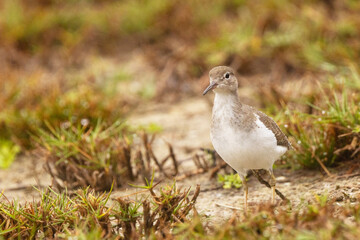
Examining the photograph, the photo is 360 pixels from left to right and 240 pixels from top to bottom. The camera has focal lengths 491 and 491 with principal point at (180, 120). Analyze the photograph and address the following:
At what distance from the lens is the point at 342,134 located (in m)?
4.91

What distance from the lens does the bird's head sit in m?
4.25

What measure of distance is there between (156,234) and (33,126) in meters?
3.19

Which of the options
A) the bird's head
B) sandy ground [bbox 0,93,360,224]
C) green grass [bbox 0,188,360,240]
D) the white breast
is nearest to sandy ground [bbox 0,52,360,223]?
sandy ground [bbox 0,93,360,224]

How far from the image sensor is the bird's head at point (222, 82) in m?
4.25

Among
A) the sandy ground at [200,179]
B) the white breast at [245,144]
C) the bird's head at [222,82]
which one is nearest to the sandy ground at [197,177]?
the sandy ground at [200,179]

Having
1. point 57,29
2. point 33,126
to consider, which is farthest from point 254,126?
point 57,29

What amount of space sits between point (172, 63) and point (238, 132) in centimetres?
480

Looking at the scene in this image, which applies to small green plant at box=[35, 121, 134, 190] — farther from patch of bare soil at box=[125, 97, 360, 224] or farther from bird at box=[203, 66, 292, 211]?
bird at box=[203, 66, 292, 211]

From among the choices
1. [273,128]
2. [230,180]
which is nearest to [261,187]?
[230,180]

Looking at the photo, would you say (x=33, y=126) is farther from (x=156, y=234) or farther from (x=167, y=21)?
(x=167, y=21)

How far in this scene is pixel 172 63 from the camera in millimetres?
8594

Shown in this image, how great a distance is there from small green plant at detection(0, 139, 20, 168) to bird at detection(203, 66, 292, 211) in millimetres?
3296

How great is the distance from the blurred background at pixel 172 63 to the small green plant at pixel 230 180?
2.26ft

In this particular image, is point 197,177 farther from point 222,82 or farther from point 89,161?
point 222,82
